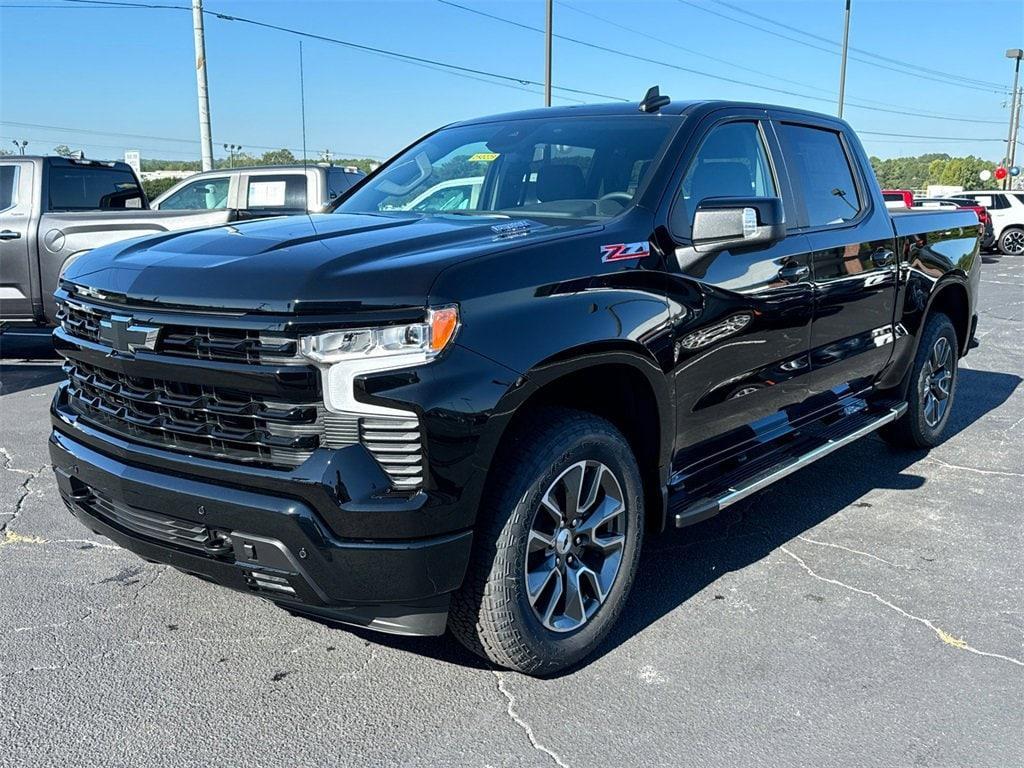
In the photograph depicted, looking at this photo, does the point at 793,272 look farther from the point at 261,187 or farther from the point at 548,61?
the point at 548,61

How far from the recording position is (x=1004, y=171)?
138ft

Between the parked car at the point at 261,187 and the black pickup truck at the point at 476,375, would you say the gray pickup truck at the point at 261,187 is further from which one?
the black pickup truck at the point at 476,375

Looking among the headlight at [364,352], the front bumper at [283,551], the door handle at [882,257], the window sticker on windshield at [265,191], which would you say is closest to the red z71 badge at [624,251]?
the headlight at [364,352]

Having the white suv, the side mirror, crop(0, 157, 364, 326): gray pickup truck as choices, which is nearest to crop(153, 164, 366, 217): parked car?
crop(0, 157, 364, 326): gray pickup truck

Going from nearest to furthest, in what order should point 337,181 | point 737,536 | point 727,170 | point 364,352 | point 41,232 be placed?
point 364,352 → point 727,170 → point 737,536 → point 41,232 → point 337,181

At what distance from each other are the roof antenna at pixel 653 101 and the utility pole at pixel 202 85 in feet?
51.7

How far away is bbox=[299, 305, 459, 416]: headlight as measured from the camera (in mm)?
2537

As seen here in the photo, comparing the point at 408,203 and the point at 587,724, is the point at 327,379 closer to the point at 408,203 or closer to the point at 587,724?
the point at 587,724

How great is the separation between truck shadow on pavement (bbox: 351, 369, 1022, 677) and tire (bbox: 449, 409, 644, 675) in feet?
0.71

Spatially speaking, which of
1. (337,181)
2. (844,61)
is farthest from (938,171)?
(337,181)

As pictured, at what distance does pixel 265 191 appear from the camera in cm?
1082

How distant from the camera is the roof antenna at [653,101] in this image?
401cm

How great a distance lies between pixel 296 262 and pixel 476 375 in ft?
2.12

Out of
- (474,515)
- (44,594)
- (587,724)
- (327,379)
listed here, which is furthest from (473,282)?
(44,594)
